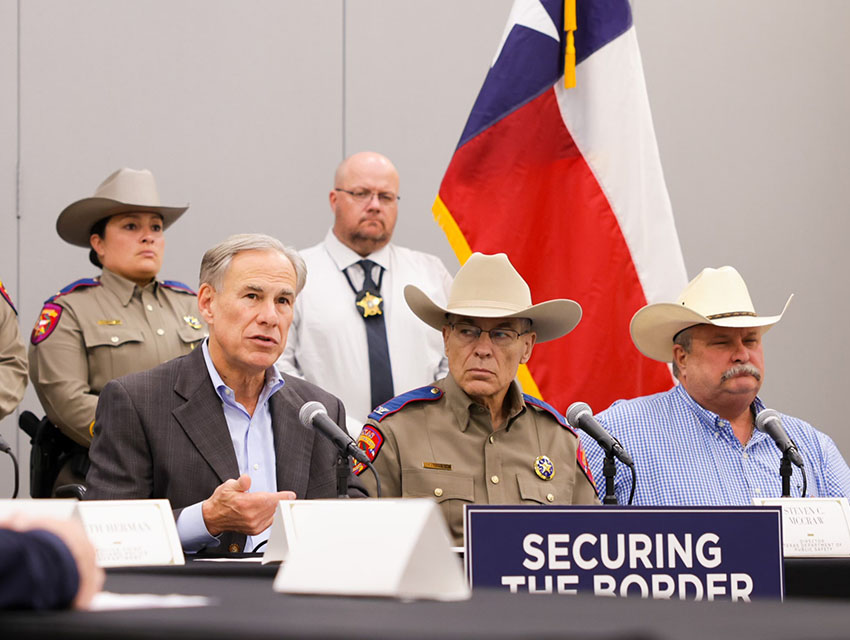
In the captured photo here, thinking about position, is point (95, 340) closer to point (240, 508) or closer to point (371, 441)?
point (371, 441)

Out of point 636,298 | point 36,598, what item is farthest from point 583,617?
point 636,298

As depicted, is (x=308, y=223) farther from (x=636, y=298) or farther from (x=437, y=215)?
(x=636, y=298)

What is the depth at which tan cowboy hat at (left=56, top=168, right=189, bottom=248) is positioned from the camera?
396 cm

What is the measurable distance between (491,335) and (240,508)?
1122mm

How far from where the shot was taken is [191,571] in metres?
1.73

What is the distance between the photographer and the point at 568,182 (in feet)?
13.5

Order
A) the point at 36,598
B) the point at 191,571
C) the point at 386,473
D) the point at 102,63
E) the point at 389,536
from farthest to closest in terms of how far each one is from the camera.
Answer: the point at 102,63 < the point at 386,473 < the point at 191,571 < the point at 389,536 < the point at 36,598

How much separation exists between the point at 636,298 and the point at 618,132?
2.00 feet

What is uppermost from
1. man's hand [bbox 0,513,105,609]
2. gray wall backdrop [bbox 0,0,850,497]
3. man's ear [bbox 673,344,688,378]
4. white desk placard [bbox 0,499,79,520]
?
gray wall backdrop [bbox 0,0,850,497]

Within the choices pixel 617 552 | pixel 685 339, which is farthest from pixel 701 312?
pixel 617 552

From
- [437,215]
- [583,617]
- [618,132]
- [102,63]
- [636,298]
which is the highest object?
[102,63]

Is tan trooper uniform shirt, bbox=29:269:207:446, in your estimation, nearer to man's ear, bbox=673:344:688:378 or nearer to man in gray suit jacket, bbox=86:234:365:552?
man in gray suit jacket, bbox=86:234:365:552

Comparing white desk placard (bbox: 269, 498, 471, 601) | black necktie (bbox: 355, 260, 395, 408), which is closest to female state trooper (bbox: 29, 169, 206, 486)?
black necktie (bbox: 355, 260, 395, 408)

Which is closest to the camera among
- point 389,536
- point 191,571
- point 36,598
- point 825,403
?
point 36,598
